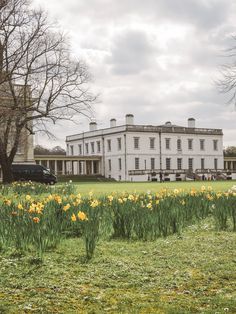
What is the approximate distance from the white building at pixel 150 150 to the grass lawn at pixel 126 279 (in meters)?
59.1

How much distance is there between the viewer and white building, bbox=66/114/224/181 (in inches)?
2741

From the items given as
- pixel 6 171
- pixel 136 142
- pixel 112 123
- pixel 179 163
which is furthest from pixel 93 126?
pixel 6 171

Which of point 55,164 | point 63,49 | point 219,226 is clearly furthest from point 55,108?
point 55,164

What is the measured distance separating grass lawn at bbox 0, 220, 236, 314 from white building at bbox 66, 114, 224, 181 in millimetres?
59108

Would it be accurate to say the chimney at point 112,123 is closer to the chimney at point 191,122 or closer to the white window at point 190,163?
the chimney at point 191,122

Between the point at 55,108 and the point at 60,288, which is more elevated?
the point at 55,108

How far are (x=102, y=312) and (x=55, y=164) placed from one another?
68.0 meters

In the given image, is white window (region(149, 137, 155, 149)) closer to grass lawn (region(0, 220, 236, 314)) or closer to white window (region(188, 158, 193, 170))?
white window (region(188, 158, 193, 170))

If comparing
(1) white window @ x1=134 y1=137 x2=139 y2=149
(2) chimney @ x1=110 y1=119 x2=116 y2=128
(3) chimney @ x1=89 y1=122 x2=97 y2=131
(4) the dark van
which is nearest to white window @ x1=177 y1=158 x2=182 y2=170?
(1) white window @ x1=134 y1=137 x2=139 y2=149

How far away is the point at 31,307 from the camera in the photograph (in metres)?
4.12

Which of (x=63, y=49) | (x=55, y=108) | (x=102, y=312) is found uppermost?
(x=63, y=49)

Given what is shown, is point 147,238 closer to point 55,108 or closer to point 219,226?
point 219,226

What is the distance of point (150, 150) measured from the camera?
238 ft

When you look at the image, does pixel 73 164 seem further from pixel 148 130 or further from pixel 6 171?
pixel 6 171
